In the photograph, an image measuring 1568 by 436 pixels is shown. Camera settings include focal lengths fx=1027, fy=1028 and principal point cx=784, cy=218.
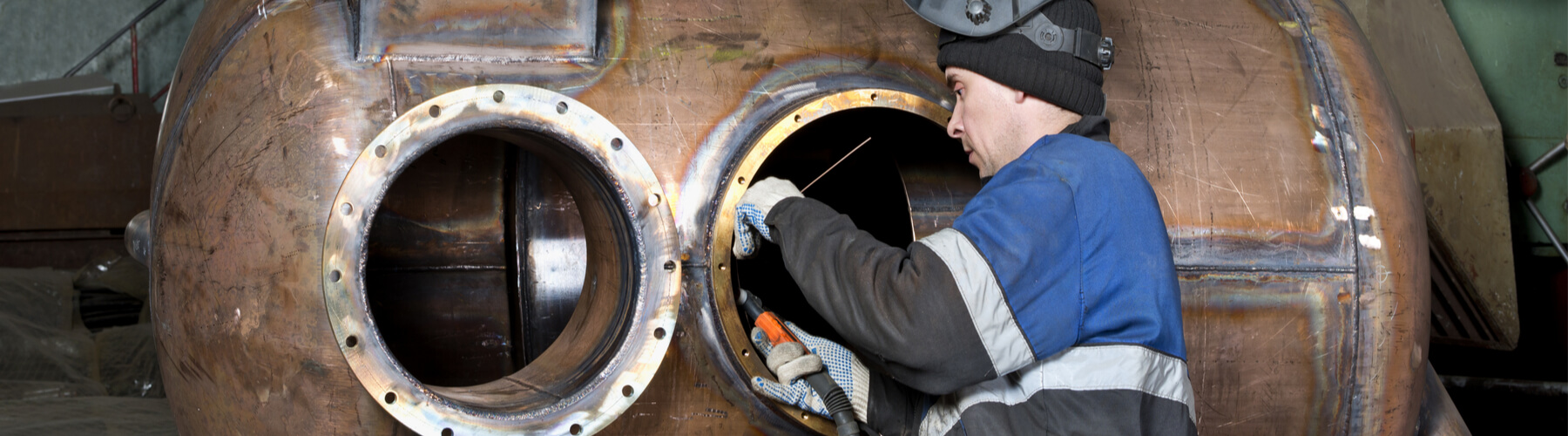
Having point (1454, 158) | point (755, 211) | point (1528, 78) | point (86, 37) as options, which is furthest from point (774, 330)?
point (86, 37)

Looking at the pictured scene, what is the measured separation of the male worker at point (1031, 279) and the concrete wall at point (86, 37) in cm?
479

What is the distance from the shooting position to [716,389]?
159cm

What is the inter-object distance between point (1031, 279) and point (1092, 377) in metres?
0.17

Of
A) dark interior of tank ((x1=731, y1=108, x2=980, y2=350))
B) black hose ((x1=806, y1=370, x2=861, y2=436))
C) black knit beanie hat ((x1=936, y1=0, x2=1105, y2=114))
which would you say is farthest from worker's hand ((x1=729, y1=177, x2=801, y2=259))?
dark interior of tank ((x1=731, y1=108, x2=980, y2=350))

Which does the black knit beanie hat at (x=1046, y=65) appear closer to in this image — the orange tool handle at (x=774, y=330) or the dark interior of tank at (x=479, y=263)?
the orange tool handle at (x=774, y=330)

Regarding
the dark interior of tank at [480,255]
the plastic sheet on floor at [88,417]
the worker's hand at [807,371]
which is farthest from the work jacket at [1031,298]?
the plastic sheet on floor at [88,417]

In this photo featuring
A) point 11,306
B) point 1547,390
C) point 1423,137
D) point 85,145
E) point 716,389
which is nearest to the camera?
point 716,389

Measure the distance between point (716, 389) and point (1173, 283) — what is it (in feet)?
2.24

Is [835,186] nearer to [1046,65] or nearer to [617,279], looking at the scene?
[617,279]

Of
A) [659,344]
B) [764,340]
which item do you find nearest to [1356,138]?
[764,340]

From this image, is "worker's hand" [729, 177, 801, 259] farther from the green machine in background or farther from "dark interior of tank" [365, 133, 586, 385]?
the green machine in background

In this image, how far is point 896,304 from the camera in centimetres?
123

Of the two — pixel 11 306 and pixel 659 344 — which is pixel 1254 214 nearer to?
pixel 659 344

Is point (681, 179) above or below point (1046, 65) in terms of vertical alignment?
below
